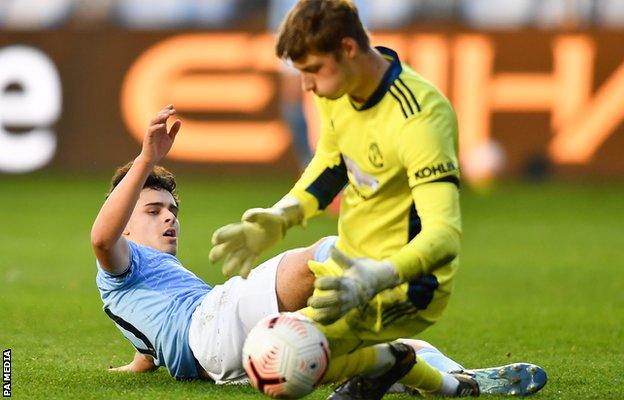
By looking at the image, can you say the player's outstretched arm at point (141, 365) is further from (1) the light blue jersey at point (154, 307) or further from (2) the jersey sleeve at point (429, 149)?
(2) the jersey sleeve at point (429, 149)

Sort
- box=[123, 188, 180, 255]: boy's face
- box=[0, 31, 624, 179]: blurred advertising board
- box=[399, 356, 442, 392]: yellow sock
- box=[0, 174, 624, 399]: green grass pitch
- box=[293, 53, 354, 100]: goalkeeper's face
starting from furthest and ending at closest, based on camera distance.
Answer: box=[0, 31, 624, 179]: blurred advertising board < box=[123, 188, 180, 255]: boy's face < box=[0, 174, 624, 399]: green grass pitch < box=[399, 356, 442, 392]: yellow sock < box=[293, 53, 354, 100]: goalkeeper's face

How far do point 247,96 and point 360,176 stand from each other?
10.7 m

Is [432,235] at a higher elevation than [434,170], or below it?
below

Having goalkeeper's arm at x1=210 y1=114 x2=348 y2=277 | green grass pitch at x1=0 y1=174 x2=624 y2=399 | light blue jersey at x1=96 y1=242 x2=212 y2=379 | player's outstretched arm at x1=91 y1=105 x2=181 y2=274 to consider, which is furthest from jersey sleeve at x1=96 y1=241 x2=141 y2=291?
goalkeeper's arm at x1=210 y1=114 x2=348 y2=277

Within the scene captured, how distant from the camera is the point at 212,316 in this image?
5215 millimetres

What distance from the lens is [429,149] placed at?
14.2 feet

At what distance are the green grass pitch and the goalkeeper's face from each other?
50.1 inches

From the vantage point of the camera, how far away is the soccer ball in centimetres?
441

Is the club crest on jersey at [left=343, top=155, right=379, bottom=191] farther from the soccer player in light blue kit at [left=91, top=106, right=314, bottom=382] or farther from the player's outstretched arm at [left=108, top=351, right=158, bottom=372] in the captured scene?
the player's outstretched arm at [left=108, top=351, right=158, bottom=372]

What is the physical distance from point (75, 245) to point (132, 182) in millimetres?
5743

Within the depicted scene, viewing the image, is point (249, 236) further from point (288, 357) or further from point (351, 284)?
point (351, 284)

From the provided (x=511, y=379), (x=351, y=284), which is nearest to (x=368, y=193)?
(x=351, y=284)

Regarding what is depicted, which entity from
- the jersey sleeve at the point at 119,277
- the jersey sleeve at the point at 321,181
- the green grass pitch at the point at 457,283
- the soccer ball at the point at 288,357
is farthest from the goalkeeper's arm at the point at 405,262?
the jersey sleeve at the point at 119,277

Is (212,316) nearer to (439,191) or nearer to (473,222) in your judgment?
(439,191)
